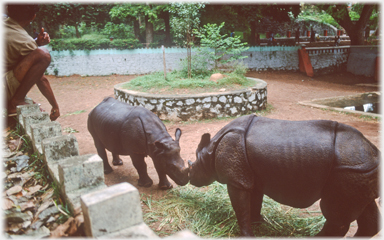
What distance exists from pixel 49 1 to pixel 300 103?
49.2 ft

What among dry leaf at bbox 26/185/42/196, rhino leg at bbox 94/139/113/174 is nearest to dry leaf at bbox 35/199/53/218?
dry leaf at bbox 26/185/42/196

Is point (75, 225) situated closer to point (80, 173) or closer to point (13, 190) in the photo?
point (80, 173)

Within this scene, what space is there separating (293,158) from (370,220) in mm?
1027

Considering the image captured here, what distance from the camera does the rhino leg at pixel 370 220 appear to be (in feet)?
9.43

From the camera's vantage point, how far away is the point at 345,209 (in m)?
2.72

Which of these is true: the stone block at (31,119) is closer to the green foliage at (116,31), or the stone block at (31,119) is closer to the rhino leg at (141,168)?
the rhino leg at (141,168)

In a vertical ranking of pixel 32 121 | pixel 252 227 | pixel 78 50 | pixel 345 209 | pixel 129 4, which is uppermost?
pixel 129 4

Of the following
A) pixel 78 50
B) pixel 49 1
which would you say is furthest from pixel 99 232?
pixel 49 1

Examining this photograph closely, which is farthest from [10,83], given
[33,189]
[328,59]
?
[328,59]

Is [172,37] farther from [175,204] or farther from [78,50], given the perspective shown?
[175,204]

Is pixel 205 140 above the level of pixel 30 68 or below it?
below

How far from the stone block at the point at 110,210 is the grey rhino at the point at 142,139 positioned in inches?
74.7

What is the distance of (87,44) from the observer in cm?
1720

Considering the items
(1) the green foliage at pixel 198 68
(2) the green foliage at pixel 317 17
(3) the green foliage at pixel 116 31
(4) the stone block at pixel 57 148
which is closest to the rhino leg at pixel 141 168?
(4) the stone block at pixel 57 148
